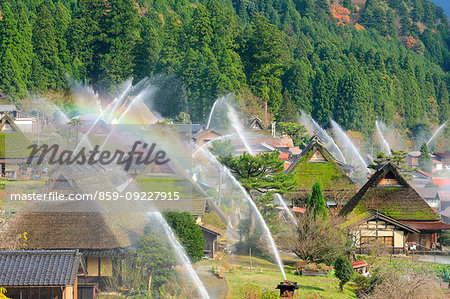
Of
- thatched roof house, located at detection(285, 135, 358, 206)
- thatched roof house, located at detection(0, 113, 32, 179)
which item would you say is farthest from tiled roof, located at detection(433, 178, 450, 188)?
thatched roof house, located at detection(0, 113, 32, 179)

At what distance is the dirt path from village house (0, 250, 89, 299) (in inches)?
272

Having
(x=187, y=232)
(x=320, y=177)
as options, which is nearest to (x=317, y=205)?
(x=187, y=232)

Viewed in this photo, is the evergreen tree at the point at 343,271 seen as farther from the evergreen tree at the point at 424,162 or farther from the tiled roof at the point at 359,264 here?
the evergreen tree at the point at 424,162

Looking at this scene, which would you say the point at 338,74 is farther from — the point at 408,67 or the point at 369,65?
the point at 408,67

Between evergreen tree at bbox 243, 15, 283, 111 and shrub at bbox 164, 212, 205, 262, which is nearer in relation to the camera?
shrub at bbox 164, 212, 205, 262

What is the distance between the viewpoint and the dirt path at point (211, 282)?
31.0 meters

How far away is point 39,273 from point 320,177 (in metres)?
29.8

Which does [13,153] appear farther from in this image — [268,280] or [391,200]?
[391,200]

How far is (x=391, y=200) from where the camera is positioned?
48.1 m

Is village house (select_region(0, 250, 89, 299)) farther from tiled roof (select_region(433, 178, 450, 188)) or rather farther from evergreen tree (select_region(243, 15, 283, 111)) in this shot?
evergreen tree (select_region(243, 15, 283, 111))

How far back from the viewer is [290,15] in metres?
181

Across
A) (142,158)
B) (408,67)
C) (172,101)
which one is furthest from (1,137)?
(408,67)

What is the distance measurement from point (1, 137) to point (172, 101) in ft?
140

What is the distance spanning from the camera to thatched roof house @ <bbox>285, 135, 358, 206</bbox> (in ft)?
169
